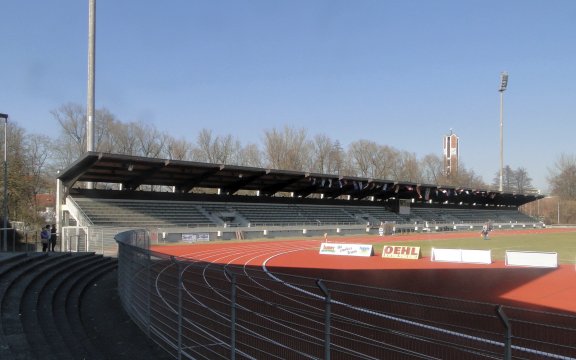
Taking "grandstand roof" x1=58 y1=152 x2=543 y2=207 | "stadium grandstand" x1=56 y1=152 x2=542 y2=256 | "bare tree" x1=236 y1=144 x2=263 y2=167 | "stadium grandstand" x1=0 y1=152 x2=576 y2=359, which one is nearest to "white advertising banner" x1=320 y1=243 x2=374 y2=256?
"stadium grandstand" x1=0 y1=152 x2=576 y2=359

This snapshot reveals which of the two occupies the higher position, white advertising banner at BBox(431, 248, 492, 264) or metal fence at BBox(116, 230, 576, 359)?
metal fence at BBox(116, 230, 576, 359)

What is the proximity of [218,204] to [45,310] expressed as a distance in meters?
40.9

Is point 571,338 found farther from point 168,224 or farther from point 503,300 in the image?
point 168,224

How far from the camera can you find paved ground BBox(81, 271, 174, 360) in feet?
26.8

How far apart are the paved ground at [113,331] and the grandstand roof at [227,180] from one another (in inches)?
908

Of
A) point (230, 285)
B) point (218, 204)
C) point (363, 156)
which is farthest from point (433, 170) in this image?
point (230, 285)

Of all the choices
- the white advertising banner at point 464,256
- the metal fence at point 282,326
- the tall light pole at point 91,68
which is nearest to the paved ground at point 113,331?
the metal fence at point 282,326

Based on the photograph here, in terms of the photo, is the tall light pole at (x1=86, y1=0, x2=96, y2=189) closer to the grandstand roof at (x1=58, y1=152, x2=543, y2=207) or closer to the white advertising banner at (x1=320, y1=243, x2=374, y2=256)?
the grandstand roof at (x1=58, y1=152, x2=543, y2=207)

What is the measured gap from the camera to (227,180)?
49125 millimetres

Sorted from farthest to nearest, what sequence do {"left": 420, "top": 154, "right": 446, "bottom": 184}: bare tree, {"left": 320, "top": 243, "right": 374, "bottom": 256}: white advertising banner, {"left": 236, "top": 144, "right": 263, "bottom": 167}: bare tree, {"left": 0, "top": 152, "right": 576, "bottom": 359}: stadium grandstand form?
{"left": 420, "top": 154, "right": 446, "bottom": 184}: bare tree → {"left": 236, "top": 144, "right": 263, "bottom": 167}: bare tree → {"left": 320, "top": 243, "right": 374, "bottom": 256}: white advertising banner → {"left": 0, "top": 152, "right": 576, "bottom": 359}: stadium grandstand

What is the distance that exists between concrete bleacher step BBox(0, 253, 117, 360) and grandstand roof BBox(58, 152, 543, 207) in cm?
2032

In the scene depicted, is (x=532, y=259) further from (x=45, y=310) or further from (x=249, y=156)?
(x=249, y=156)

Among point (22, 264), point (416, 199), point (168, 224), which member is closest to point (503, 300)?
point (22, 264)

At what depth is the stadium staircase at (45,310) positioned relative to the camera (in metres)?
6.93
